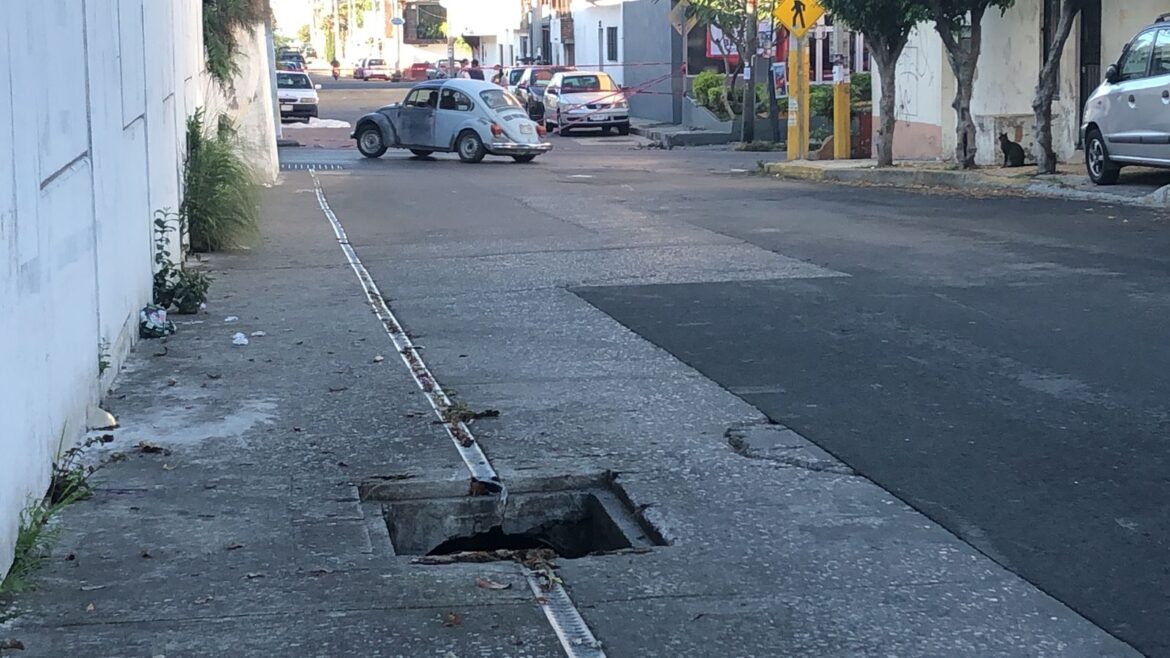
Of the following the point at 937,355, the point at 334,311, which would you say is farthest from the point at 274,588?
the point at 334,311

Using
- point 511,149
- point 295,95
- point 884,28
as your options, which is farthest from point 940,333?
point 295,95

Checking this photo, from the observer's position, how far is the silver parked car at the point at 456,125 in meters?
30.5

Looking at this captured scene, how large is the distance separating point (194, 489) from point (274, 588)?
4.39ft

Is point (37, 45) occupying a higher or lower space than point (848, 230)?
higher

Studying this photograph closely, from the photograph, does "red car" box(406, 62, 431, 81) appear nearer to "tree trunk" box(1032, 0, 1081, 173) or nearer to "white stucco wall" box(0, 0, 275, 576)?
"tree trunk" box(1032, 0, 1081, 173)

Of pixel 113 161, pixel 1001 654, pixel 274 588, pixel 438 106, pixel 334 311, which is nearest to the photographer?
pixel 1001 654

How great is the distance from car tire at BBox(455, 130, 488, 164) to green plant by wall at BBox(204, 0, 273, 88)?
7887mm

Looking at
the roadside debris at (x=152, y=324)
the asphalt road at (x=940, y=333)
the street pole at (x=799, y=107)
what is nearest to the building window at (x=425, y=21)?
the street pole at (x=799, y=107)

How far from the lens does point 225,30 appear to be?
21.4 m

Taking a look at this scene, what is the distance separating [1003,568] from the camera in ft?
16.9

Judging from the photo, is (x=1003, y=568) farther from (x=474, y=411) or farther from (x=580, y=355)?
(x=580, y=355)

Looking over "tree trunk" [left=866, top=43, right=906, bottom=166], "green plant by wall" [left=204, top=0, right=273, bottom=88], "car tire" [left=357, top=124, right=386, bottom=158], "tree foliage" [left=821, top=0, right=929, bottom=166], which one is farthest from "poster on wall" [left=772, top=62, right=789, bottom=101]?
"green plant by wall" [left=204, top=0, right=273, bottom=88]

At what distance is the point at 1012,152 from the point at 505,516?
60.5ft

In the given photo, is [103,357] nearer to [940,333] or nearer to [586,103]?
[940,333]
